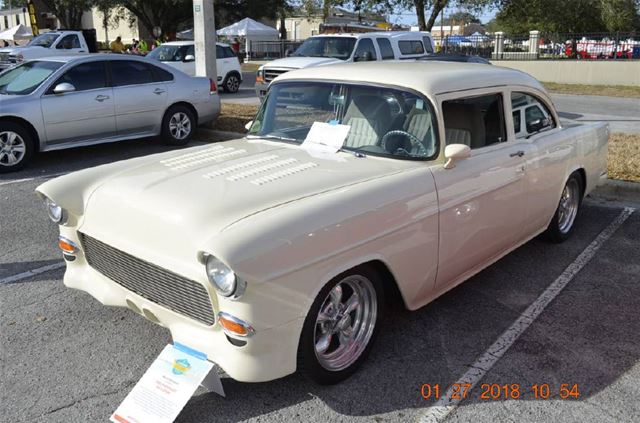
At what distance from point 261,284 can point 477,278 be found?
2.51 m

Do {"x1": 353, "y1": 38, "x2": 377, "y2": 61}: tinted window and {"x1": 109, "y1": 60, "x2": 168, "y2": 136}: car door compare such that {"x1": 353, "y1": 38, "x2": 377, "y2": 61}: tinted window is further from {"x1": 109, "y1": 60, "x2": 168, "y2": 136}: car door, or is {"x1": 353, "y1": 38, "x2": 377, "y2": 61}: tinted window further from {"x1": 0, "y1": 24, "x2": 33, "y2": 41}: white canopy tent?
{"x1": 0, "y1": 24, "x2": 33, "y2": 41}: white canopy tent

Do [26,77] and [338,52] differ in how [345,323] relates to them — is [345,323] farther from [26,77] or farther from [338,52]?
[338,52]

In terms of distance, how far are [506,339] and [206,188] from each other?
2065 millimetres

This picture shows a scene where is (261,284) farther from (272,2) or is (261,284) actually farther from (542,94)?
(272,2)

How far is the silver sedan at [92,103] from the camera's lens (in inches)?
319

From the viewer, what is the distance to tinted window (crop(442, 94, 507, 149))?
392 centimetres

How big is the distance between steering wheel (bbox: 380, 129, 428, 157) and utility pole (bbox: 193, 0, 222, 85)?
8.23 metres

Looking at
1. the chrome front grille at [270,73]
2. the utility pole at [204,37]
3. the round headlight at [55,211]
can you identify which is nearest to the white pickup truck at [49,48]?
the chrome front grille at [270,73]

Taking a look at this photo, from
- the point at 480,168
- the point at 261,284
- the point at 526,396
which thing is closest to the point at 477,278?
the point at 480,168

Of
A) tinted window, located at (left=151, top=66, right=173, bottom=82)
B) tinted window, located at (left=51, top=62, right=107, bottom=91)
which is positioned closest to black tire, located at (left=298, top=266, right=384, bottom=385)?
tinted window, located at (left=51, top=62, right=107, bottom=91)

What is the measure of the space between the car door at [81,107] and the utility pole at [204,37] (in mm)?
2938

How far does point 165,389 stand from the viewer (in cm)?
285

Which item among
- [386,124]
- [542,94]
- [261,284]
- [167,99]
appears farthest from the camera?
[167,99]

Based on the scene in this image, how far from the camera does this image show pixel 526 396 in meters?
3.13
